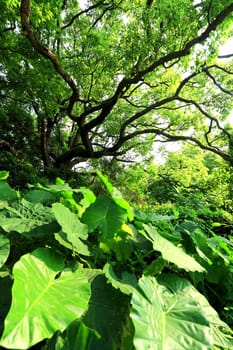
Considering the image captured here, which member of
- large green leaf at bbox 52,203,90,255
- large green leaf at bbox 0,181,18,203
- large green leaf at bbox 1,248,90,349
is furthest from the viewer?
large green leaf at bbox 0,181,18,203

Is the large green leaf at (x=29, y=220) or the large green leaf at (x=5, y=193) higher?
the large green leaf at (x=5, y=193)

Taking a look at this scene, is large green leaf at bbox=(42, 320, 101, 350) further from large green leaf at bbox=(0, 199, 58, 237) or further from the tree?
the tree

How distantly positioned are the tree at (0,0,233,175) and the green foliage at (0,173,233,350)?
250 cm

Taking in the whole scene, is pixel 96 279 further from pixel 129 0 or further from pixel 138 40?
pixel 129 0

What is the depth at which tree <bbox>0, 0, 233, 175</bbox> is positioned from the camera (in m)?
4.03

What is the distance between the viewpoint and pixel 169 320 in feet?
1.94

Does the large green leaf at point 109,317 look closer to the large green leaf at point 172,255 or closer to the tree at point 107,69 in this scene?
the large green leaf at point 172,255

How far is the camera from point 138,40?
4.41 meters

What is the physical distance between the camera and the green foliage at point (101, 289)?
0.50 meters

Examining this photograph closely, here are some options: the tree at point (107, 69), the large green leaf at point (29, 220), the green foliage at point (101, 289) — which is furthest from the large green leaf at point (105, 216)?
the tree at point (107, 69)

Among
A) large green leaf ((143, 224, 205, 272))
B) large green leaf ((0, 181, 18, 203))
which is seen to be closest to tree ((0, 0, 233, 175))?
large green leaf ((0, 181, 18, 203))

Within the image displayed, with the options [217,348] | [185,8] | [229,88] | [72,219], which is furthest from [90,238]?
[229,88]

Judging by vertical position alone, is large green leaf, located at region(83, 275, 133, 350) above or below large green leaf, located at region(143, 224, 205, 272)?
below

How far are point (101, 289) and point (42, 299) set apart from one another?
157 mm
